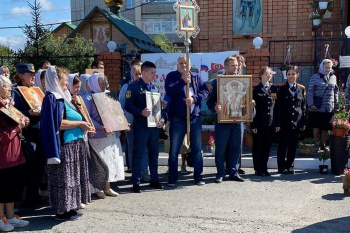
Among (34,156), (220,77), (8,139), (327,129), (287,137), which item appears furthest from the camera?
(327,129)

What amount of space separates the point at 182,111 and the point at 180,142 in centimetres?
51

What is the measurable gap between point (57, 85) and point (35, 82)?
68.6 inches

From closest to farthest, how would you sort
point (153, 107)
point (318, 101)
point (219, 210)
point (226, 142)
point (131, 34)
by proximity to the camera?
point (219, 210)
point (153, 107)
point (226, 142)
point (318, 101)
point (131, 34)

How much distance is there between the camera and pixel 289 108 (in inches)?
284

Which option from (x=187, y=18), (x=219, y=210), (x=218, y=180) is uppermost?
(x=187, y=18)

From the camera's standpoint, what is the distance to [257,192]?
6160 millimetres

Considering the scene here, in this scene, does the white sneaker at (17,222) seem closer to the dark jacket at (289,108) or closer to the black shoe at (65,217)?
the black shoe at (65,217)

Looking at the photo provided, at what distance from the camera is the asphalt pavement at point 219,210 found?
4.77 metres

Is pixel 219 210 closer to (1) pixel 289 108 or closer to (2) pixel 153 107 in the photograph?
(2) pixel 153 107

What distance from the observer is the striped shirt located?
323 inches

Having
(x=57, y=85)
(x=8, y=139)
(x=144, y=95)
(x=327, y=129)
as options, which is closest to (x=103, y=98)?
(x=144, y=95)

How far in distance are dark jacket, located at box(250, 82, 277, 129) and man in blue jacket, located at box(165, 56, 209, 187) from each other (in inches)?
38.0

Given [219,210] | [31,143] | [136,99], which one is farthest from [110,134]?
[219,210]

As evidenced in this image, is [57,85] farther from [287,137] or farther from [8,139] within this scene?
[287,137]
